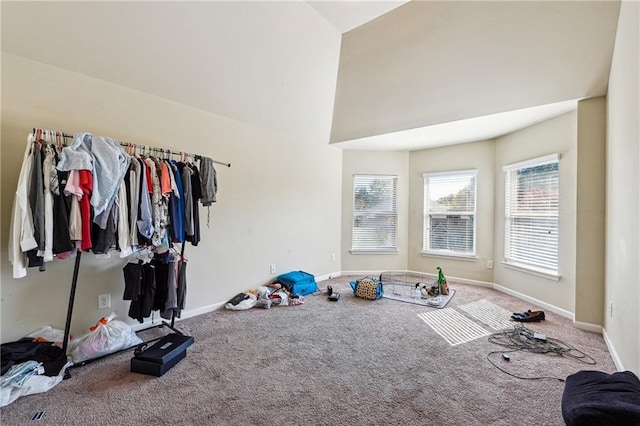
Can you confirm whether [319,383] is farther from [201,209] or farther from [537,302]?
[537,302]

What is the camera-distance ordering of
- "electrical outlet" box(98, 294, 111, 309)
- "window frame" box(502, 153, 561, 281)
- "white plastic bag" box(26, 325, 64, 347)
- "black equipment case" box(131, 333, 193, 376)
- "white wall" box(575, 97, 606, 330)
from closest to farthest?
"black equipment case" box(131, 333, 193, 376) < "white plastic bag" box(26, 325, 64, 347) < "electrical outlet" box(98, 294, 111, 309) < "white wall" box(575, 97, 606, 330) < "window frame" box(502, 153, 561, 281)

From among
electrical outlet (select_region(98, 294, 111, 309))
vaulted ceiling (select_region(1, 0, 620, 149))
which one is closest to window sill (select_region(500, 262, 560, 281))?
vaulted ceiling (select_region(1, 0, 620, 149))

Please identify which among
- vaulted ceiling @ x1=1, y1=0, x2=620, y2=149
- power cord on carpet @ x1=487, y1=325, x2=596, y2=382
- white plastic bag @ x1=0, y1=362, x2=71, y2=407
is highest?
vaulted ceiling @ x1=1, y1=0, x2=620, y2=149

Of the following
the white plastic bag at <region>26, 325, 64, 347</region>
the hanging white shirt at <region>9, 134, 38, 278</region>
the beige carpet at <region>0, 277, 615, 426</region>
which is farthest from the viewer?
the white plastic bag at <region>26, 325, 64, 347</region>

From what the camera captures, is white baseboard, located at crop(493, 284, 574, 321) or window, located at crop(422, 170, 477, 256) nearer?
white baseboard, located at crop(493, 284, 574, 321)

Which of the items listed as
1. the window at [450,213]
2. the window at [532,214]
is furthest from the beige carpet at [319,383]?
the window at [450,213]

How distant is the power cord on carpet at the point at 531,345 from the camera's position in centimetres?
243

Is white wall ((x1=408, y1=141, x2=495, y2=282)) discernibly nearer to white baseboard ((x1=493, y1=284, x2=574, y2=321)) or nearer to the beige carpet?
white baseboard ((x1=493, y1=284, x2=574, y2=321))

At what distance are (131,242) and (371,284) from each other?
2.96 meters

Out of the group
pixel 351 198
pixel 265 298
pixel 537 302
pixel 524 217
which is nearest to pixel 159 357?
pixel 265 298

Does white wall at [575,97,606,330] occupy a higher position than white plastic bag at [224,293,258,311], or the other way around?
white wall at [575,97,606,330]

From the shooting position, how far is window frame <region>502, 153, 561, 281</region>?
138 inches

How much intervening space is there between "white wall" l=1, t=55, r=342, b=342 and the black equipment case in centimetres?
78

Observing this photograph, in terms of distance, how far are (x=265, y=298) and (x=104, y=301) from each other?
1.69 m
